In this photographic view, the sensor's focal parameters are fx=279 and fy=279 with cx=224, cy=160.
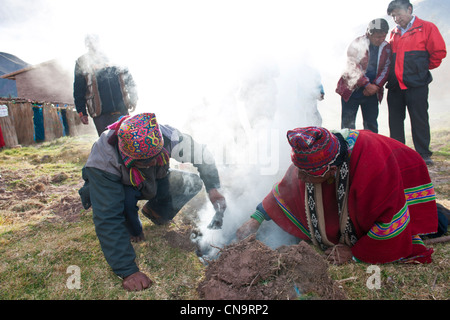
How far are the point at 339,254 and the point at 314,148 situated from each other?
2.93ft

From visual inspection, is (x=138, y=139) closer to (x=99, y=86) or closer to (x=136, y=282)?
(x=136, y=282)

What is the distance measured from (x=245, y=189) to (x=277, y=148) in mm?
715

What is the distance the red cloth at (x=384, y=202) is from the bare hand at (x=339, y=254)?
63mm

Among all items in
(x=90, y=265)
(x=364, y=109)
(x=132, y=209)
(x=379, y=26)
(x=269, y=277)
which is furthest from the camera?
(x=364, y=109)

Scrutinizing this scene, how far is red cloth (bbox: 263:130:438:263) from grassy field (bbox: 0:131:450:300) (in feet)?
0.45

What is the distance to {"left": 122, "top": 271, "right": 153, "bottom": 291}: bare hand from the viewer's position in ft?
6.23

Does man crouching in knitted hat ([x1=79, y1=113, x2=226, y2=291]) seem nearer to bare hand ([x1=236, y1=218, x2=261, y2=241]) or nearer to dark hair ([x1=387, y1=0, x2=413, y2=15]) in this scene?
bare hand ([x1=236, y1=218, x2=261, y2=241])

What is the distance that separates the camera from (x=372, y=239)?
1924 millimetres

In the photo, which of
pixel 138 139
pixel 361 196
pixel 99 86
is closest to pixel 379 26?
pixel 361 196

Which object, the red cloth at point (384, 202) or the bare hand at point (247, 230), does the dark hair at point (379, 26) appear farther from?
the bare hand at point (247, 230)

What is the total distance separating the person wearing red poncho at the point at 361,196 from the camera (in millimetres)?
1825

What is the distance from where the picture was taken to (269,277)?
1.75 m

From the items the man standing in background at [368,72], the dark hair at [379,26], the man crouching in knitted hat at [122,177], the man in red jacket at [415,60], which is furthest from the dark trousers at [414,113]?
the man crouching in knitted hat at [122,177]

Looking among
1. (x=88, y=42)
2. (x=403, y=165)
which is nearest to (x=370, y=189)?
(x=403, y=165)
